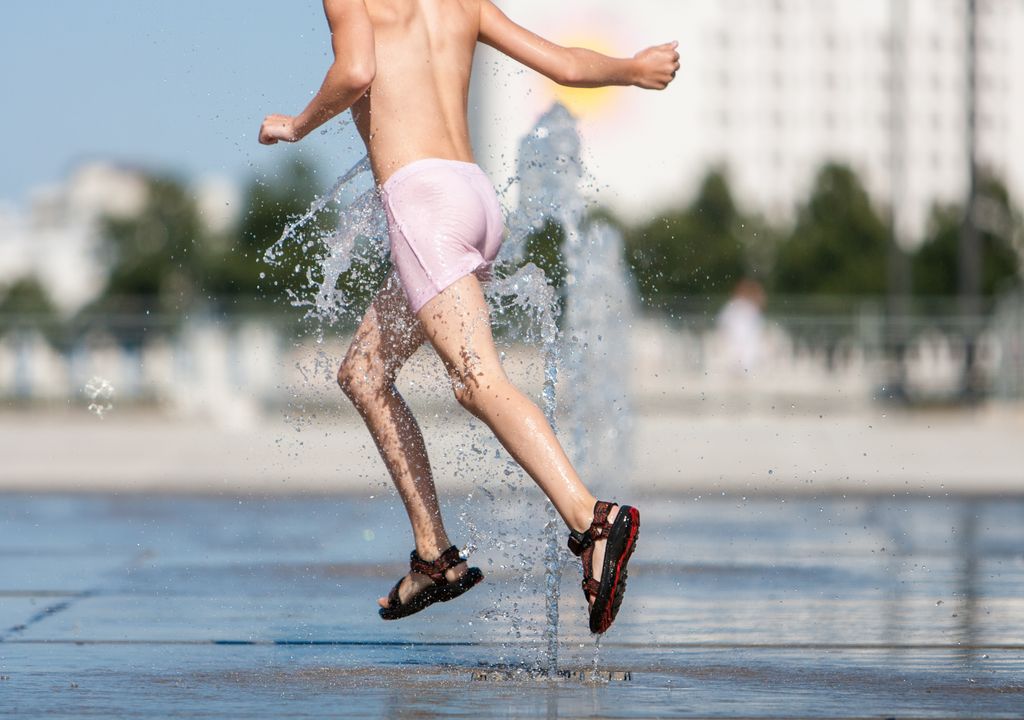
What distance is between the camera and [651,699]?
3.91m

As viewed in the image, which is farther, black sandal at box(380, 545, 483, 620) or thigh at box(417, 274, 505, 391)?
black sandal at box(380, 545, 483, 620)

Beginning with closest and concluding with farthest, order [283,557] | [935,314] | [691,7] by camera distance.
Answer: [283,557]
[935,314]
[691,7]

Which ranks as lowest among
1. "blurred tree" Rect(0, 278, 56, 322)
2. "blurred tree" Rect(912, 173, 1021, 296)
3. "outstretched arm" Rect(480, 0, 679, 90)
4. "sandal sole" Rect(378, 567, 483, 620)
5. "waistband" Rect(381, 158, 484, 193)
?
"sandal sole" Rect(378, 567, 483, 620)

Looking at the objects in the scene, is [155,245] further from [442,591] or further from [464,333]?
[464,333]

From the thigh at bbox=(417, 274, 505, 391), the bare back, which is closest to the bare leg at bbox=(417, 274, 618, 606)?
the thigh at bbox=(417, 274, 505, 391)

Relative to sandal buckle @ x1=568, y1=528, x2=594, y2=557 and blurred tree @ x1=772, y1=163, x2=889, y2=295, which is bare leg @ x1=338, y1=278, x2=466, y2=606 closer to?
sandal buckle @ x1=568, y1=528, x2=594, y2=557

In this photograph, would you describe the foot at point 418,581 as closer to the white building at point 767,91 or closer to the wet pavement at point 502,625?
the wet pavement at point 502,625

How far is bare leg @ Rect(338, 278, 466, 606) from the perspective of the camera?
15.1ft

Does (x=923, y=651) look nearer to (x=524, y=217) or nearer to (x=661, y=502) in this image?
(x=524, y=217)

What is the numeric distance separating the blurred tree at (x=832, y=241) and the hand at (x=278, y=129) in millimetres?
63728

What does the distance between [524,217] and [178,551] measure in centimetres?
324

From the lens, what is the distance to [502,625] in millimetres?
5496

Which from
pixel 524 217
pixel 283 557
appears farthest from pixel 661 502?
pixel 524 217

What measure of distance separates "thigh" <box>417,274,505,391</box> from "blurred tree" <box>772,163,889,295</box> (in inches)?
2512
